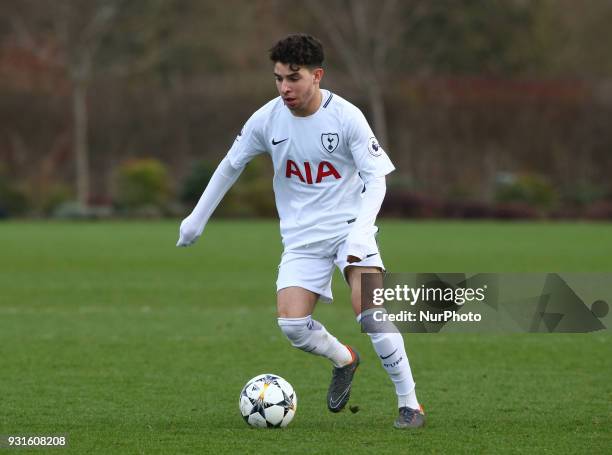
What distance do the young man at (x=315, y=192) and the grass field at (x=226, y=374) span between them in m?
0.49

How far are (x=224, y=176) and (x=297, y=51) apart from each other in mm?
979

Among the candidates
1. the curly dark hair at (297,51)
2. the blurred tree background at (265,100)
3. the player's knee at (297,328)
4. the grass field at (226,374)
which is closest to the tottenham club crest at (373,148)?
the curly dark hair at (297,51)

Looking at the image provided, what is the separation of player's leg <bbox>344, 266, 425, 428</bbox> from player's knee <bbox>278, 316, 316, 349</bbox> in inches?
13.9

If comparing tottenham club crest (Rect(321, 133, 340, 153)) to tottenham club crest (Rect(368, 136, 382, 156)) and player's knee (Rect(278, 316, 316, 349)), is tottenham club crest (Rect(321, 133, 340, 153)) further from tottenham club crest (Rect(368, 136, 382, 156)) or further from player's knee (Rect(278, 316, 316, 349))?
player's knee (Rect(278, 316, 316, 349))

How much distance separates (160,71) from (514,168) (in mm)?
18108

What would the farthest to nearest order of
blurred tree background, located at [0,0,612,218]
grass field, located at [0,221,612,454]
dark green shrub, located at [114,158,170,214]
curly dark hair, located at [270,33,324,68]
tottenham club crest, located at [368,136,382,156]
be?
blurred tree background, located at [0,0,612,218], dark green shrub, located at [114,158,170,214], tottenham club crest, located at [368,136,382,156], curly dark hair, located at [270,33,324,68], grass field, located at [0,221,612,454]

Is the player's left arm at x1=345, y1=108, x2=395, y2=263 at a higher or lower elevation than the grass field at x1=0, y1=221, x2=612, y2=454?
higher

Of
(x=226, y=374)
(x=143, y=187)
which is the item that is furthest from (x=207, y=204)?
(x=143, y=187)

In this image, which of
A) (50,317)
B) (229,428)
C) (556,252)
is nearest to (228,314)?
(50,317)

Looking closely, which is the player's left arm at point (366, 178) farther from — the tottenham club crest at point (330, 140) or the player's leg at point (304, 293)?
the player's leg at point (304, 293)

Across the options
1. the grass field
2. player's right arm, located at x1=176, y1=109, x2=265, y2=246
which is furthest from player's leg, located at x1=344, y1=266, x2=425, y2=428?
player's right arm, located at x1=176, y1=109, x2=265, y2=246

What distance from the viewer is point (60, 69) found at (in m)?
50.0

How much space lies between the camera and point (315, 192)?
24.0 feet

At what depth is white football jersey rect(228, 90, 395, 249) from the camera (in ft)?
23.4
